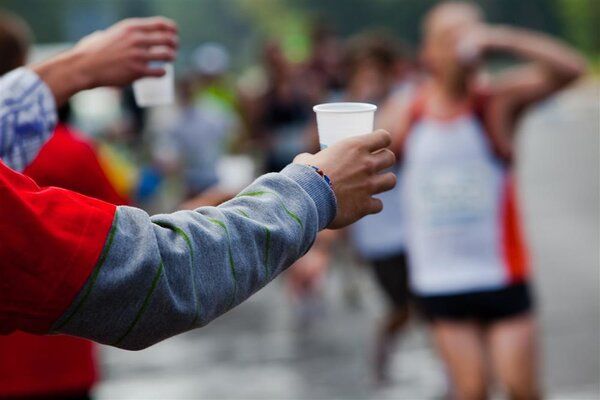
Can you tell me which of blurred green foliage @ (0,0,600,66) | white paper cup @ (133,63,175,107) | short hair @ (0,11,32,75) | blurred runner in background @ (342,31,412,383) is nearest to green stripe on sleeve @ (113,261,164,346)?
white paper cup @ (133,63,175,107)

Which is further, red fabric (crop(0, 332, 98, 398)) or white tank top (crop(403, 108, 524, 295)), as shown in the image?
white tank top (crop(403, 108, 524, 295))

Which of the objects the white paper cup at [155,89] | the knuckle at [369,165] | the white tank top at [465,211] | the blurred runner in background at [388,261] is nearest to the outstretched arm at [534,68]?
the white tank top at [465,211]

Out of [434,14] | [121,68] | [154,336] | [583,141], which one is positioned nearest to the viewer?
[154,336]

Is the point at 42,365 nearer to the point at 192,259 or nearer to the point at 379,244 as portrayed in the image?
the point at 192,259

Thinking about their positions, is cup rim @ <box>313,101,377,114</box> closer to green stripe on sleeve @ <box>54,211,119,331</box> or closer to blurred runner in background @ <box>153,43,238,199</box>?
green stripe on sleeve @ <box>54,211,119,331</box>

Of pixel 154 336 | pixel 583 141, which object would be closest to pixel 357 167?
pixel 154 336

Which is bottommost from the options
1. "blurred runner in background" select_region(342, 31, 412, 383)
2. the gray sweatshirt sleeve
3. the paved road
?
the paved road

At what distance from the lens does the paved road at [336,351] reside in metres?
6.37

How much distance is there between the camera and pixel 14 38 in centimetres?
399

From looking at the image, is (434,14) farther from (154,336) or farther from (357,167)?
(154,336)

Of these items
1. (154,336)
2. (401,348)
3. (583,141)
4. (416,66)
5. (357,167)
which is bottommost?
(583,141)

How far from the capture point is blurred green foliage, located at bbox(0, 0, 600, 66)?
892 inches

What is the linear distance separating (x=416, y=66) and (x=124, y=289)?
37.8ft

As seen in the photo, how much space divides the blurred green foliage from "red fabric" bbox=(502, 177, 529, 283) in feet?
56.1
